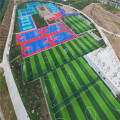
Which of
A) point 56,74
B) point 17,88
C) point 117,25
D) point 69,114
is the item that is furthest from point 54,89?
point 117,25

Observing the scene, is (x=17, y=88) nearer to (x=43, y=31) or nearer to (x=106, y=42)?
(x=43, y=31)

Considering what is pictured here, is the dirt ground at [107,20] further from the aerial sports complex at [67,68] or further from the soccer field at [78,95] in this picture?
the soccer field at [78,95]

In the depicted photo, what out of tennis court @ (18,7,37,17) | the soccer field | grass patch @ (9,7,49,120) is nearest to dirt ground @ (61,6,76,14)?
tennis court @ (18,7,37,17)

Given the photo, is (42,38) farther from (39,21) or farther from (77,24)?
(77,24)

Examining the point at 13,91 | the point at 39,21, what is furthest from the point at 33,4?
the point at 13,91

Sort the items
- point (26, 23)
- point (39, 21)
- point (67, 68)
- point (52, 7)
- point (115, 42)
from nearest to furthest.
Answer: point (67, 68) → point (115, 42) → point (26, 23) → point (39, 21) → point (52, 7)

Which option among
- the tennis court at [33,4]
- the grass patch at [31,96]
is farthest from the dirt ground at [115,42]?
the tennis court at [33,4]

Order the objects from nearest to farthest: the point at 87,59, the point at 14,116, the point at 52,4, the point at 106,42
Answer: the point at 14,116, the point at 87,59, the point at 106,42, the point at 52,4


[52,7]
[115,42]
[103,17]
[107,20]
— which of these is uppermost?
[52,7]

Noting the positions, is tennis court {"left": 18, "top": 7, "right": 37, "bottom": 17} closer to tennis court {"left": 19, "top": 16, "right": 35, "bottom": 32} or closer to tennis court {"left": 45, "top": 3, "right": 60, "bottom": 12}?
tennis court {"left": 19, "top": 16, "right": 35, "bottom": 32}
